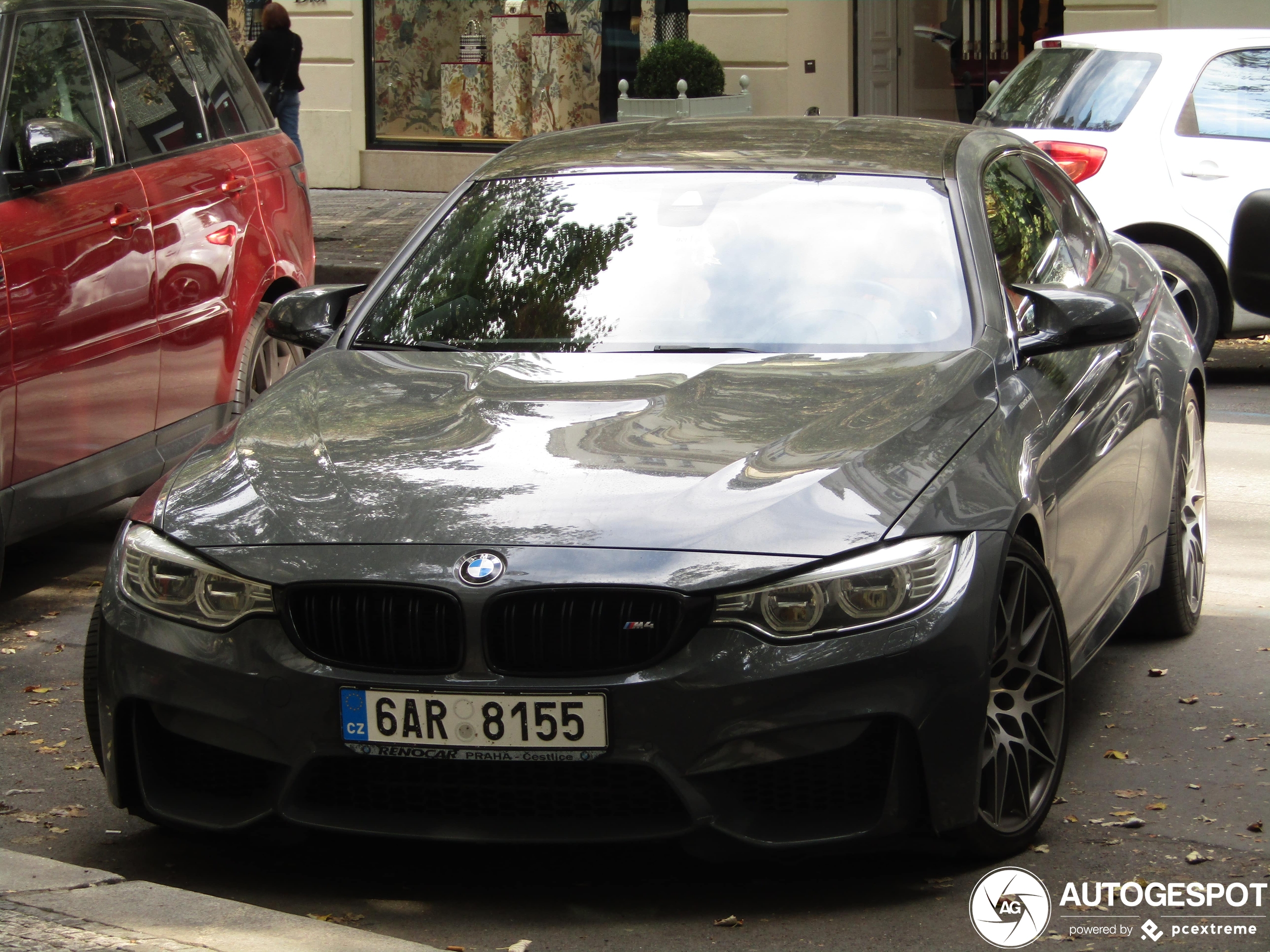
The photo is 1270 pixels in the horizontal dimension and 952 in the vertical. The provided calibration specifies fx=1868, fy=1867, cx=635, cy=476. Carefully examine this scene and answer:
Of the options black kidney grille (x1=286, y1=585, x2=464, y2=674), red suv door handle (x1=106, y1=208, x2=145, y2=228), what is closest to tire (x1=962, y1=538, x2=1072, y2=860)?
black kidney grille (x1=286, y1=585, x2=464, y2=674)

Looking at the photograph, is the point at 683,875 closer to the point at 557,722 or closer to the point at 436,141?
the point at 557,722

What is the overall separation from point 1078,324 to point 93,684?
245cm

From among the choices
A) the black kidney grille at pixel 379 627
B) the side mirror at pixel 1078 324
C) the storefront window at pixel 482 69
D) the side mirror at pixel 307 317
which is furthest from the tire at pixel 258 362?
the storefront window at pixel 482 69

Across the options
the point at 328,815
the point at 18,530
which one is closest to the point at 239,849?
the point at 328,815

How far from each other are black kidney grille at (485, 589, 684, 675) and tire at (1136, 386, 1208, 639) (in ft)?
8.53

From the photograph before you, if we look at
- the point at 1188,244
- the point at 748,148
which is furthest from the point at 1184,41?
the point at 748,148

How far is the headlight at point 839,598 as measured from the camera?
3551 mm

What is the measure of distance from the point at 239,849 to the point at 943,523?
1.74 m

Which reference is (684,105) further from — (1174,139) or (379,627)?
(379,627)

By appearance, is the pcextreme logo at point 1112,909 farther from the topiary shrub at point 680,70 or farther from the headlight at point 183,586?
the topiary shrub at point 680,70

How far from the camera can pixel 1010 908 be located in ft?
12.3

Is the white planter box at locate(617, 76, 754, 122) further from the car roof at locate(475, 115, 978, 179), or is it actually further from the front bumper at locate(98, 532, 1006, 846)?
the front bumper at locate(98, 532, 1006, 846)

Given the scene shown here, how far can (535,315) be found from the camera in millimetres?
4906

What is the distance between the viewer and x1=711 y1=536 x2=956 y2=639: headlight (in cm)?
355
